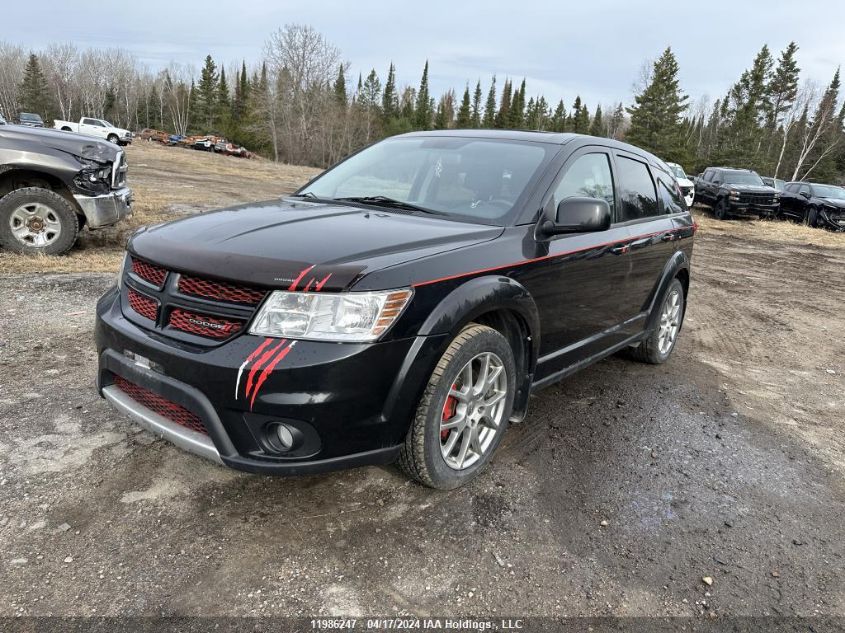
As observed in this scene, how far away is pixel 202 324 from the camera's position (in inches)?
95.0

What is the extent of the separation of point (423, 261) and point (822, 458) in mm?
2842

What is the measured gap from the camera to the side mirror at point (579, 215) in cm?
301

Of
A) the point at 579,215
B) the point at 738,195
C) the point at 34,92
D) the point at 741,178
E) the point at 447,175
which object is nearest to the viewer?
the point at 579,215

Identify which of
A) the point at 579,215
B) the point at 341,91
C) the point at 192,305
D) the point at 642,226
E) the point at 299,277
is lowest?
the point at 192,305

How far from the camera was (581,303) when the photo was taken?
11.6 ft

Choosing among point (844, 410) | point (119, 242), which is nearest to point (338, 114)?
point (119, 242)

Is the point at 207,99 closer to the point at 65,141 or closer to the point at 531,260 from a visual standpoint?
the point at 65,141

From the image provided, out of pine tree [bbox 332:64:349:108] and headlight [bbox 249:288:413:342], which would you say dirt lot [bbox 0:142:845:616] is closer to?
headlight [bbox 249:288:413:342]

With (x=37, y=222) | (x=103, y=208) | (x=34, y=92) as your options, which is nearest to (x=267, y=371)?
(x=103, y=208)

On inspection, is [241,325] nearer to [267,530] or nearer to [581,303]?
[267,530]

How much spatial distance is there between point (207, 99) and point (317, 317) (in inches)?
3259

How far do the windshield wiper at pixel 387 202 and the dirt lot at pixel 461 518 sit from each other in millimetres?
1393

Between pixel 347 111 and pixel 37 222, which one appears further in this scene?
pixel 347 111

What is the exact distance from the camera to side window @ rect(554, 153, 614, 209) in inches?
134
